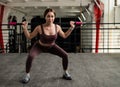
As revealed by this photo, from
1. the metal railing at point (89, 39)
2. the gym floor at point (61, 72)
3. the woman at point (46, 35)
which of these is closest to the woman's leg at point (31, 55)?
the woman at point (46, 35)

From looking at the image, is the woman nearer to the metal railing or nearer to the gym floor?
the gym floor

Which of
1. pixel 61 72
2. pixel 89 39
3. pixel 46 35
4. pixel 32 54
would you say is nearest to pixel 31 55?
pixel 32 54

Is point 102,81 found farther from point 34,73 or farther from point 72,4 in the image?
point 72,4

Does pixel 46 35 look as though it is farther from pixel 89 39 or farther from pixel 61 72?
pixel 89 39

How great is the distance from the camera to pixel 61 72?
581cm

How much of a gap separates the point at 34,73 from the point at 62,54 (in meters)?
1.04

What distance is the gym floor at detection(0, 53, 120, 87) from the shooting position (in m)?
4.88

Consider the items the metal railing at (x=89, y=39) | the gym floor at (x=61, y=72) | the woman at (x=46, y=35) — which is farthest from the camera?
the metal railing at (x=89, y=39)

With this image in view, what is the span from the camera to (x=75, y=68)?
635 cm

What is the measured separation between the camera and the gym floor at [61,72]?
16.0 ft

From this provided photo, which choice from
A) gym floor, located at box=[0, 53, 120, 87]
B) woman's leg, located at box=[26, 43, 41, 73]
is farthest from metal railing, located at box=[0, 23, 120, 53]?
woman's leg, located at box=[26, 43, 41, 73]

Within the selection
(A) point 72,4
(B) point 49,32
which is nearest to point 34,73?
(B) point 49,32

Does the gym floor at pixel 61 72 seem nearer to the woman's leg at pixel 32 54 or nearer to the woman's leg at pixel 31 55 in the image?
the woman's leg at pixel 31 55

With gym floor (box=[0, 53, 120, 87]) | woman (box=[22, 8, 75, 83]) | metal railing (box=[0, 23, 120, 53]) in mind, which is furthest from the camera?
metal railing (box=[0, 23, 120, 53])
